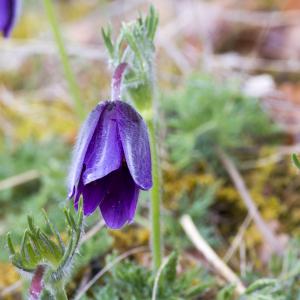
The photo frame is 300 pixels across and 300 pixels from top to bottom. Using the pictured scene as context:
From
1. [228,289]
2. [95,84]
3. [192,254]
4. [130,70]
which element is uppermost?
[130,70]

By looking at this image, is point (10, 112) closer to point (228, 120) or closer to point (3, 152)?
point (3, 152)

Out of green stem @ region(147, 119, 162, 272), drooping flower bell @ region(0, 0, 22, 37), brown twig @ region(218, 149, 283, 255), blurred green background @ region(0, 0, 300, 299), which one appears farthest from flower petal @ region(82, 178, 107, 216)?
brown twig @ region(218, 149, 283, 255)

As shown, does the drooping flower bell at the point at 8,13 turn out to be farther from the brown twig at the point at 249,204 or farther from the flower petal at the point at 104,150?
the brown twig at the point at 249,204

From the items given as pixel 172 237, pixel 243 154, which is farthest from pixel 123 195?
pixel 243 154

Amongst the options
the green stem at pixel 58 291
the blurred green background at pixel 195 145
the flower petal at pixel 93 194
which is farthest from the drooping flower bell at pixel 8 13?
the green stem at pixel 58 291

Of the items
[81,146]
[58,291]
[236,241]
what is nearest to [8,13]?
[81,146]
